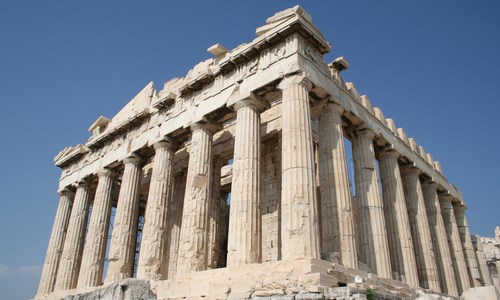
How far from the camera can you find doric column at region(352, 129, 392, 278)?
585 inches

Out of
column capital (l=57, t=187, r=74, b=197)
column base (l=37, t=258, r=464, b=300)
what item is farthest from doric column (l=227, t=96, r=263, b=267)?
column capital (l=57, t=187, r=74, b=197)

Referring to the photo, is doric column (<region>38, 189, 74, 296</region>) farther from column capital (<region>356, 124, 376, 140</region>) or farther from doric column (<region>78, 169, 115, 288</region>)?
column capital (<region>356, 124, 376, 140</region>)

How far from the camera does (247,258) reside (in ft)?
41.8

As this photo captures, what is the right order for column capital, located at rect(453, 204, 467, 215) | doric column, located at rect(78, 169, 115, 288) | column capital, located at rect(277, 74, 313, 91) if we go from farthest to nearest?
column capital, located at rect(453, 204, 467, 215), doric column, located at rect(78, 169, 115, 288), column capital, located at rect(277, 74, 313, 91)

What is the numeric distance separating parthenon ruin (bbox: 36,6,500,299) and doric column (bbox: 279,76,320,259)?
0.04m

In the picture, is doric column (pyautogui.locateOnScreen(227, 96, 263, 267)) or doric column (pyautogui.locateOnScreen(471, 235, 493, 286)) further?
doric column (pyautogui.locateOnScreen(471, 235, 493, 286))

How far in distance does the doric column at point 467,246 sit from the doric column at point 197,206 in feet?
52.9

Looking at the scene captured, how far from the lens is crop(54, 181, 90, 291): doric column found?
21547mm

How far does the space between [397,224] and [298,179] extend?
6993mm

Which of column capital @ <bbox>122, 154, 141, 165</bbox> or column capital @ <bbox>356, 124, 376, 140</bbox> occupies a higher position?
column capital @ <bbox>122, 154, 141, 165</bbox>

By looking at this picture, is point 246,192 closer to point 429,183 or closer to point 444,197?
point 429,183

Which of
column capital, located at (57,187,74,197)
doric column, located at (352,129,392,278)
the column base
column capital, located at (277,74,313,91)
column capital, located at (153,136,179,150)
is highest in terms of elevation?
column capital, located at (57,187,74,197)

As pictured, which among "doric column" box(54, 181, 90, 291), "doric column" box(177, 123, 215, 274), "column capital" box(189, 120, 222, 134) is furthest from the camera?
"doric column" box(54, 181, 90, 291)

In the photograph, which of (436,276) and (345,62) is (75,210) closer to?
(345,62)
